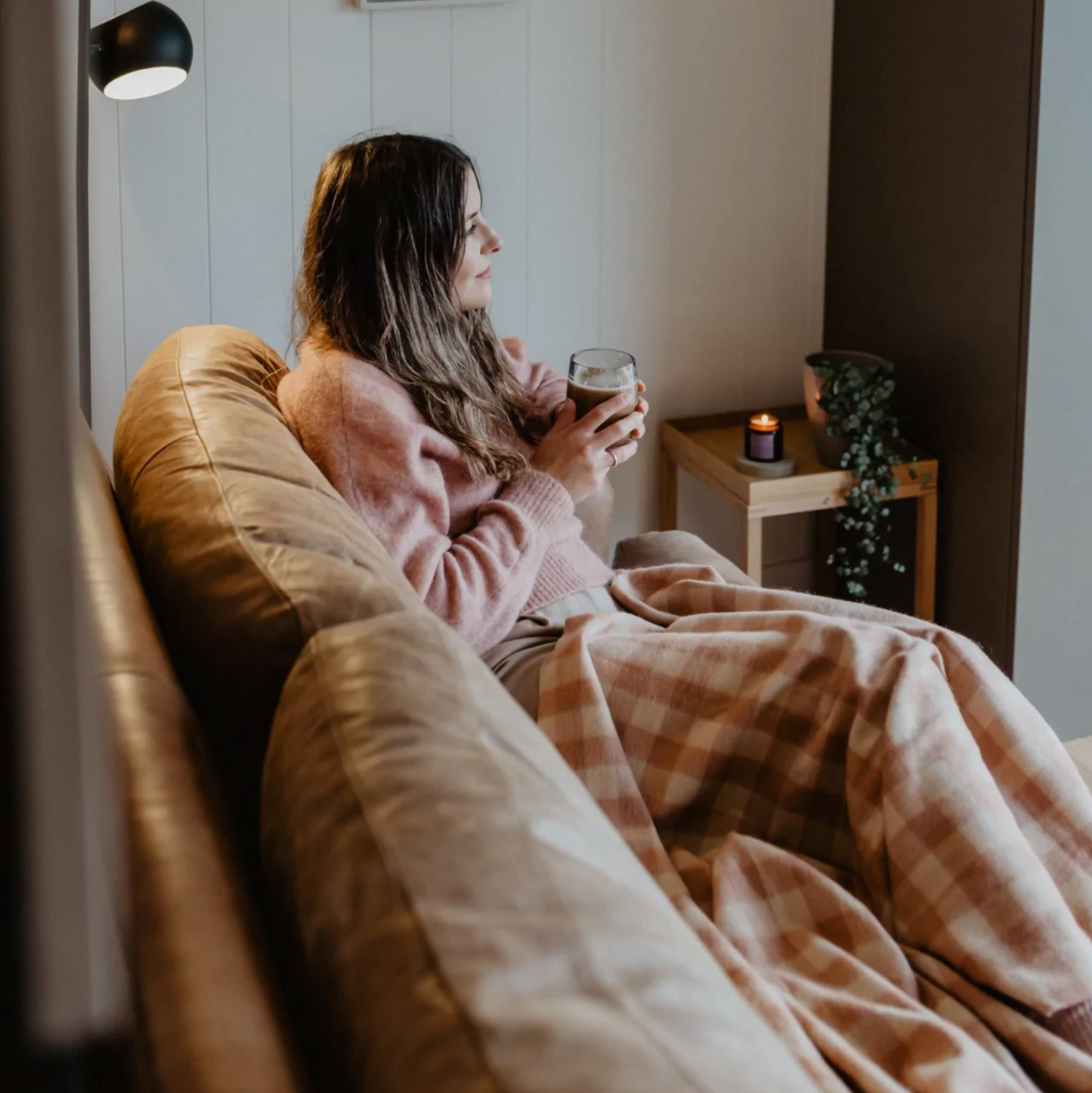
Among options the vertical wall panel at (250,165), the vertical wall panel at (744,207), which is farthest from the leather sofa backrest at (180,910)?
the vertical wall panel at (744,207)

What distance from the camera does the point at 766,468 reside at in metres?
2.58

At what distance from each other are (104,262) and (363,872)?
1.87m

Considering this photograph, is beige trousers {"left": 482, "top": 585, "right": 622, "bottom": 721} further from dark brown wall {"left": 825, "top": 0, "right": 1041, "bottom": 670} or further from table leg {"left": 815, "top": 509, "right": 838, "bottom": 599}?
table leg {"left": 815, "top": 509, "right": 838, "bottom": 599}

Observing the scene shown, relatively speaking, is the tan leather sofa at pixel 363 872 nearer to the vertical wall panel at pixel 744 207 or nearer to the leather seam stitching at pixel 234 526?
the leather seam stitching at pixel 234 526

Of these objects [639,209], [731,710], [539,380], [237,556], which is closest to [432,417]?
[539,380]

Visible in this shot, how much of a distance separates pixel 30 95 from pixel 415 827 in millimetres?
560

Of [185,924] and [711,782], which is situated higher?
[185,924]

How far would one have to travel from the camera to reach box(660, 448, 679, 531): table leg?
2.87 metres

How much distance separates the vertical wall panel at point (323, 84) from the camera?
239cm

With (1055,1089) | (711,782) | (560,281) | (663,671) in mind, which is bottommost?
(1055,1089)

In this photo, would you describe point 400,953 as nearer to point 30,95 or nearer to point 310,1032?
point 310,1032

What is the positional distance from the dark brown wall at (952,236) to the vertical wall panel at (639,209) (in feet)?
1.21

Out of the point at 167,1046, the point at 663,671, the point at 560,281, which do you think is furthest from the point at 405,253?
the point at 167,1046

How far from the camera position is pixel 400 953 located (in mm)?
652
